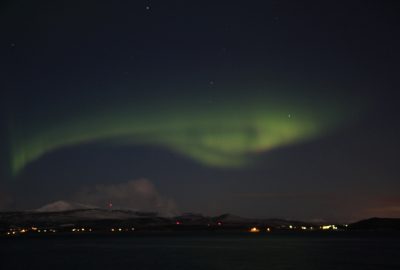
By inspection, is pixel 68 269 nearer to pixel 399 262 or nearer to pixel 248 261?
pixel 248 261

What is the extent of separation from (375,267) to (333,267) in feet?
25.9

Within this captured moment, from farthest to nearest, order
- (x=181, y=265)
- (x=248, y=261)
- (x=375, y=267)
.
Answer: (x=248, y=261)
(x=181, y=265)
(x=375, y=267)

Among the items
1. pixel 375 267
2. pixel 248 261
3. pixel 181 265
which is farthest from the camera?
pixel 248 261

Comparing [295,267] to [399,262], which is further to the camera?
[399,262]

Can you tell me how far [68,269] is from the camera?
314 feet

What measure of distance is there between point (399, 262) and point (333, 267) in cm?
1886

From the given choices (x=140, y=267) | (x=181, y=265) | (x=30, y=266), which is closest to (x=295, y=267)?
(x=181, y=265)

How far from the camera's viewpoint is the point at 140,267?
96875mm

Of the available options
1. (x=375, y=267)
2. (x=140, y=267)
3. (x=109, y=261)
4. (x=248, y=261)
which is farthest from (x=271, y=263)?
(x=109, y=261)

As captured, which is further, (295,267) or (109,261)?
(109,261)

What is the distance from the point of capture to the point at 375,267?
94.3 m

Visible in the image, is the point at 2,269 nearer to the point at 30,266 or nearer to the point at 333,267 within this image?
the point at 30,266

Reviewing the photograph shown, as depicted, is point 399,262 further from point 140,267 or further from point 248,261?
point 140,267

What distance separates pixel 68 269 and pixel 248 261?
37.8m
